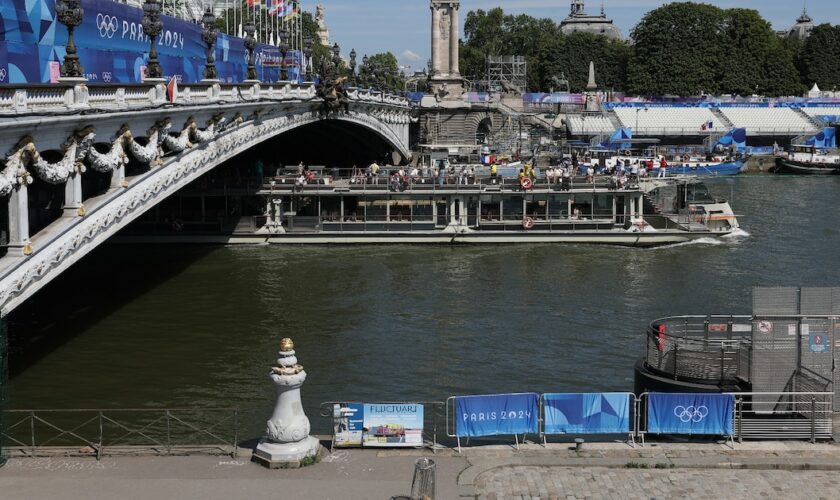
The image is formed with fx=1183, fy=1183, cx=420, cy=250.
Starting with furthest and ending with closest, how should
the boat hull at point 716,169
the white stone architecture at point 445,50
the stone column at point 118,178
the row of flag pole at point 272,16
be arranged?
1. the white stone architecture at point 445,50
2. the boat hull at point 716,169
3. the row of flag pole at point 272,16
4. the stone column at point 118,178

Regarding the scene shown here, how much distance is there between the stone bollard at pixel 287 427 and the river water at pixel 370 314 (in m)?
6.30

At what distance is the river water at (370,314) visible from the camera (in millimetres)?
30656

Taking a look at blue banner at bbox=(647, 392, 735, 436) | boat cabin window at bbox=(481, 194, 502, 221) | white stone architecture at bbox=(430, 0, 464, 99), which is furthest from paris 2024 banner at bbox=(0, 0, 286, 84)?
white stone architecture at bbox=(430, 0, 464, 99)

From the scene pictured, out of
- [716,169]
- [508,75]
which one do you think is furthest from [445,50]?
[508,75]

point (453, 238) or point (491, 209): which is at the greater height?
point (491, 209)

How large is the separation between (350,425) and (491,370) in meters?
12.4

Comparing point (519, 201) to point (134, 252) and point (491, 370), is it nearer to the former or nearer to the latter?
point (134, 252)

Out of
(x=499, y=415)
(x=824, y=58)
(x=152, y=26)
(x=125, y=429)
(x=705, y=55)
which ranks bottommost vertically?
(x=125, y=429)

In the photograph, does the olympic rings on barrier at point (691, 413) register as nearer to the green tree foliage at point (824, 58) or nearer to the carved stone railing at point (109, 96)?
the carved stone railing at point (109, 96)

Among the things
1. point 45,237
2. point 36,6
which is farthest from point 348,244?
point 45,237

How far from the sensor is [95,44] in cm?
4675

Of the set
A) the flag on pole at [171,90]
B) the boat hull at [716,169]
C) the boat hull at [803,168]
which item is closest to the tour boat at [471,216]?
the flag on pole at [171,90]

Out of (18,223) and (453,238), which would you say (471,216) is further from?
(18,223)

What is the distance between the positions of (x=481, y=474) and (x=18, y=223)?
1227 centimetres
